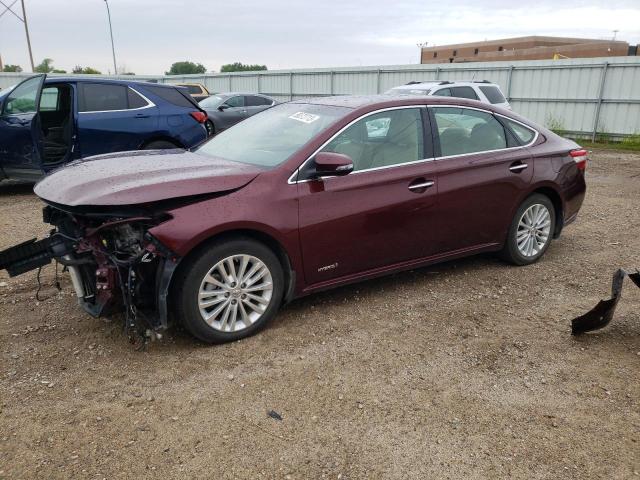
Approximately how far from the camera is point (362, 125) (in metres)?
4.29

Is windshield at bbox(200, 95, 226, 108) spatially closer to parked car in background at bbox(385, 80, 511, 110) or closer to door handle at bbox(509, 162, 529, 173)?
parked car in background at bbox(385, 80, 511, 110)

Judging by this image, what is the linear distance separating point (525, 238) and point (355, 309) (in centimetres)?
202

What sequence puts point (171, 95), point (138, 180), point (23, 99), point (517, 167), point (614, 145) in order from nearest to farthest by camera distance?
1. point (138, 180)
2. point (517, 167)
3. point (23, 99)
4. point (171, 95)
5. point (614, 145)

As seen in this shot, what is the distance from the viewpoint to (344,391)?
3252 millimetres

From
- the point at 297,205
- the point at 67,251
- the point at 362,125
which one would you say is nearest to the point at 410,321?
the point at 297,205

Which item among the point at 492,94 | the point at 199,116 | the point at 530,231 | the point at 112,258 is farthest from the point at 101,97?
the point at 492,94

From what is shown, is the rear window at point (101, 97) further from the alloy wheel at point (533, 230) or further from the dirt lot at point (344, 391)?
the alloy wheel at point (533, 230)

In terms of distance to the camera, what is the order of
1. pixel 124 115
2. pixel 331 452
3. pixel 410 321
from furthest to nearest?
pixel 124 115 → pixel 410 321 → pixel 331 452

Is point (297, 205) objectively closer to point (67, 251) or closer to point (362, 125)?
point (362, 125)

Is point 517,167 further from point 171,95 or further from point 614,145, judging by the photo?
point 614,145

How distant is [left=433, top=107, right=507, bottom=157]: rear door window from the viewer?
4.69m

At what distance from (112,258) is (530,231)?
3.83 metres

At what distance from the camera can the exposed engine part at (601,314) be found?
379cm

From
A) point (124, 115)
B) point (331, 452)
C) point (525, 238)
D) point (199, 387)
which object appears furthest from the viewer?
point (124, 115)
